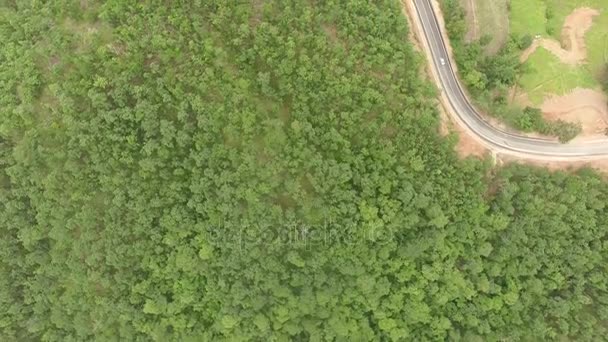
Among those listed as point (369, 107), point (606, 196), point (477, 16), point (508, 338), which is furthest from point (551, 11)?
point (508, 338)

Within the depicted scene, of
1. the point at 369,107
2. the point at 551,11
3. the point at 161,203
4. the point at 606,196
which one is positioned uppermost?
the point at 551,11

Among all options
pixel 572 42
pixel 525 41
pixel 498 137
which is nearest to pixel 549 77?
pixel 525 41

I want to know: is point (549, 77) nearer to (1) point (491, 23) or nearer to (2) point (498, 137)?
(2) point (498, 137)

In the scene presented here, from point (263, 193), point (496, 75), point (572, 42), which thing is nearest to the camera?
point (263, 193)

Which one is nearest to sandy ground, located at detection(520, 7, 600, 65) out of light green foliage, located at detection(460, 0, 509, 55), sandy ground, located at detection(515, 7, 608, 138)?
sandy ground, located at detection(515, 7, 608, 138)

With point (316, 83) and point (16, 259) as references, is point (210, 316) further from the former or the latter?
point (316, 83)

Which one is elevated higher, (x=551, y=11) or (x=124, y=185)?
(x=551, y=11)

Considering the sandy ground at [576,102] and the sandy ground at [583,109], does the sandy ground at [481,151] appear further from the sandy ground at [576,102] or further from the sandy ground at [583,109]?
the sandy ground at [583,109]

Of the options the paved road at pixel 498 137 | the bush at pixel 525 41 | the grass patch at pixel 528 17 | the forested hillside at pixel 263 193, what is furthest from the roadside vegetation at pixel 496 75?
the forested hillside at pixel 263 193
